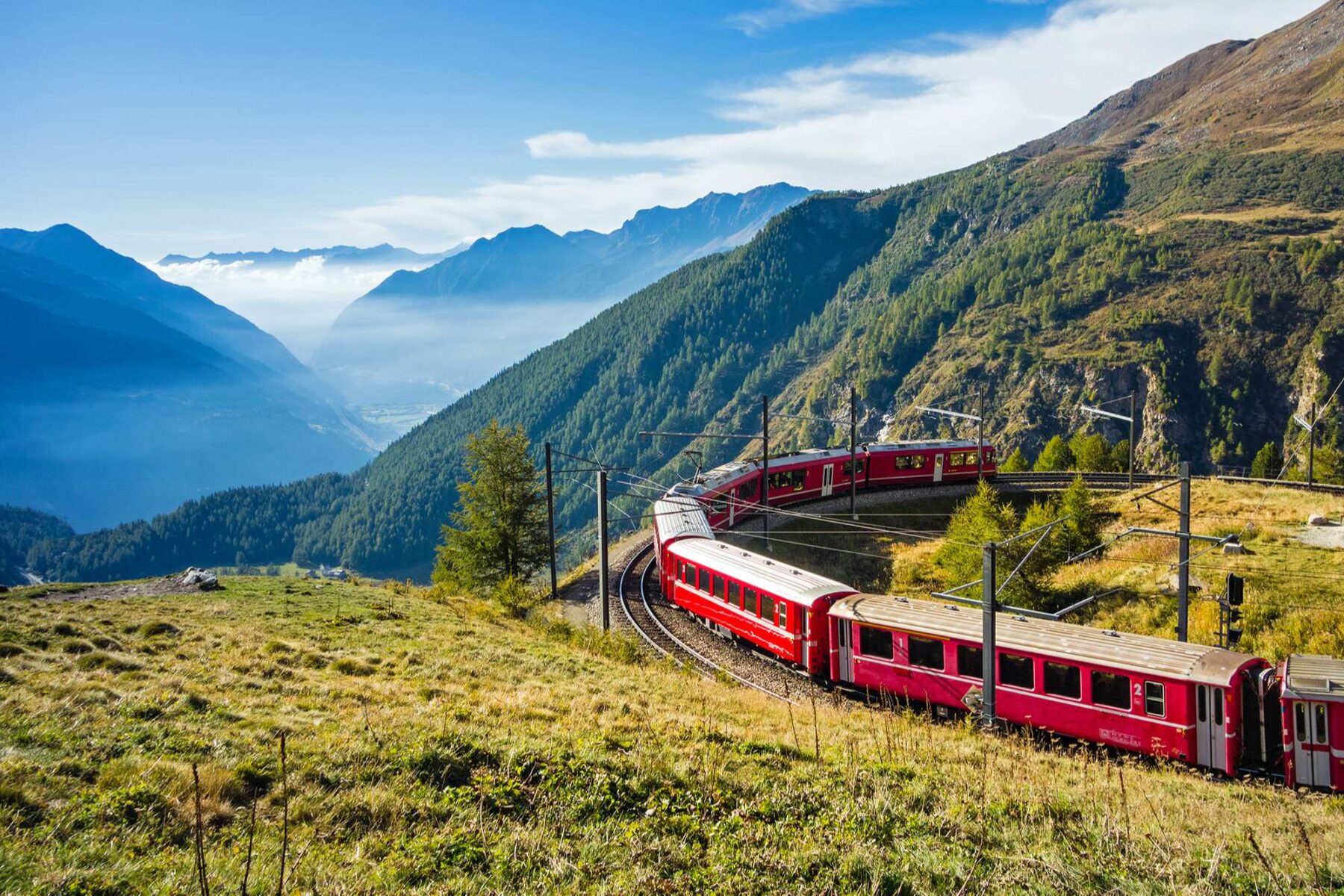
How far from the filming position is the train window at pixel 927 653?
16.2m

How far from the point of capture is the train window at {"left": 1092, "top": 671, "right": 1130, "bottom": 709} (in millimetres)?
13867

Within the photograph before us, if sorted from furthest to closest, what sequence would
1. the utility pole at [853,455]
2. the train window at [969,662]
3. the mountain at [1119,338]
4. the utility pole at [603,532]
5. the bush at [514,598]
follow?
1. the mountain at [1119,338]
2. the utility pole at [853,455]
3. the bush at [514,598]
4. the utility pole at [603,532]
5. the train window at [969,662]

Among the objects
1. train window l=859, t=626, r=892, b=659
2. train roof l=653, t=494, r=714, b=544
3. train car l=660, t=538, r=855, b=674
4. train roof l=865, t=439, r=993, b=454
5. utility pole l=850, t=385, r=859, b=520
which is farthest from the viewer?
train roof l=865, t=439, r=993, b=454

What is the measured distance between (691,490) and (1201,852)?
27932 millimetres

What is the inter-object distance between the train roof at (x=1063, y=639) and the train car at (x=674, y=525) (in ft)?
31.0

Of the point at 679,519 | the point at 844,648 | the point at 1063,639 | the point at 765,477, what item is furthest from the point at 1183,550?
the point at 765,477

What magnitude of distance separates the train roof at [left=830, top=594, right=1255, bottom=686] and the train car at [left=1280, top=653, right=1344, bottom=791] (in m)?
0.88

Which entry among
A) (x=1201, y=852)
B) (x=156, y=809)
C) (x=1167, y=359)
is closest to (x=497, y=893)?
(x=156, y=809)

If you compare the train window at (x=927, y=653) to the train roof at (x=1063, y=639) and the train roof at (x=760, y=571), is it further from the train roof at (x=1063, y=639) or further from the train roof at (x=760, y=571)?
the train roof at (x=760, y=571)

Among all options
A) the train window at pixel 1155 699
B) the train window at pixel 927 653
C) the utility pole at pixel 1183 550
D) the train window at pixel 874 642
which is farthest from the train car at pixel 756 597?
the utility pole at pixel 1183 550

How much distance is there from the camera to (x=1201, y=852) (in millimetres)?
6625

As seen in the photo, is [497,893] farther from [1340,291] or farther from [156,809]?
[1340,291]

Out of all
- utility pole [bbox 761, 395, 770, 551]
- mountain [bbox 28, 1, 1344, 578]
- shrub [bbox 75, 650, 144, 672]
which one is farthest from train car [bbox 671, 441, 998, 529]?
mountain [bbox 28, 1, 1344, 578]

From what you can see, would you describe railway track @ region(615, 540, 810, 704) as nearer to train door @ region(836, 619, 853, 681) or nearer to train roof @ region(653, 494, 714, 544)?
train door @ region(836, 619, 853, 681)
